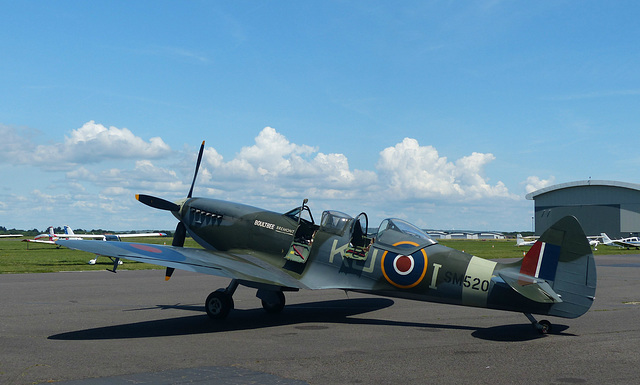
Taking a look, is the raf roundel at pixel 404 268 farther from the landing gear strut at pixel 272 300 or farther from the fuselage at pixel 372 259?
the landing gear strut at pixel 272 300

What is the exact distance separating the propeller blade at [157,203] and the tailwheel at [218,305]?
3714mm

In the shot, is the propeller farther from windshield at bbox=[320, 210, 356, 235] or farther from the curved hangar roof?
the curved hangar roof

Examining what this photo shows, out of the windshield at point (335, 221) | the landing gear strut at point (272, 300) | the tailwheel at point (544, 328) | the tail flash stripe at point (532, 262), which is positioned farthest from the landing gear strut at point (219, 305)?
the tailwheel at point (544, 328)

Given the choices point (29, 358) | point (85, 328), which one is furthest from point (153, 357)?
point (85, 328)

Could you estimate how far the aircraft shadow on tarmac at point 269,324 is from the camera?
381 inches

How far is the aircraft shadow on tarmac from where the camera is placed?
968 cm

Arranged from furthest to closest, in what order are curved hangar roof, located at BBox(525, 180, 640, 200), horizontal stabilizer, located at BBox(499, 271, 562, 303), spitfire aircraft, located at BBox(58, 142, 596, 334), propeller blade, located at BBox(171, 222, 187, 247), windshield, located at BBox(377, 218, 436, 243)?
curved hangar roof, located at BBox(525, 180, 640, 200)
propeller blade, located at BBox(171, 222, 187, 247)
windshield, located at BBox(377, 218, 436, 243)
spitfire aircraft, located at BBox(58, 142, 596, 334)
horizontal stabilizer, located at BBox(499, 271, 562, 303)

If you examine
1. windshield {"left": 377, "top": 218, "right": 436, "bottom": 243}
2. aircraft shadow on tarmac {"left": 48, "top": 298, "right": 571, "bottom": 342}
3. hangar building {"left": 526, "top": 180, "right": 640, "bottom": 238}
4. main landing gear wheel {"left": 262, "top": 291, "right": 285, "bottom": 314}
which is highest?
hangar building {"left": 526, "top": 180, "right": 640, "bottom": 238}

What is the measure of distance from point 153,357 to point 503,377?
492cm

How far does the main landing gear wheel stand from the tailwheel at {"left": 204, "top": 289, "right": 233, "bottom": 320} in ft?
4.29

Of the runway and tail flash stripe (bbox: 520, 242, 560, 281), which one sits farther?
tail flash stripe (bbox: 520, 242, 560, 281)

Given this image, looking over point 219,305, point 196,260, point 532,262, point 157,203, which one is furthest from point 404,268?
point 157,203

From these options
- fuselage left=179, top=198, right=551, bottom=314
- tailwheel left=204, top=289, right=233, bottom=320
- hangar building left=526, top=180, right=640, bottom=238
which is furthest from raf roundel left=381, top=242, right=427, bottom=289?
hangar building left=526, top=180, right=640, bottom=238

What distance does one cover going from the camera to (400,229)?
1127 cm
